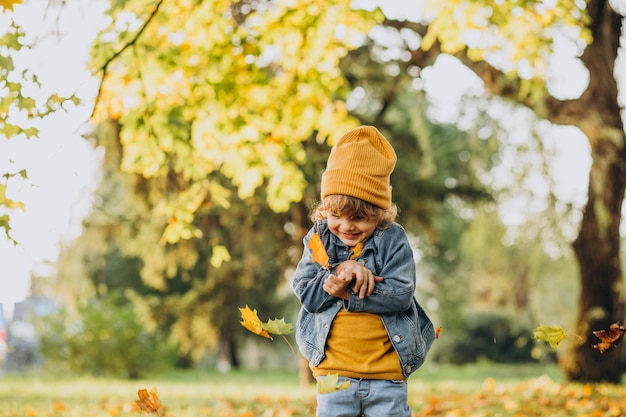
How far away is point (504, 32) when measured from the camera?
6.33 metres

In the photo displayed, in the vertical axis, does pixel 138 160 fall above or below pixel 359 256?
above

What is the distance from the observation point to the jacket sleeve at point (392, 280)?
242 cm

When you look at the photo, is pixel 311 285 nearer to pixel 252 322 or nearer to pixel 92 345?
pixel 252 322

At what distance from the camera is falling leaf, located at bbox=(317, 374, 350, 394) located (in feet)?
7.60

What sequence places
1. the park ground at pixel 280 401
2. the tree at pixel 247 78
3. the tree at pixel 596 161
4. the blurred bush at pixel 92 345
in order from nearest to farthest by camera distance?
1. the tree at pixel 247 78
2. the park ground at pixel 280 401
3. the tree at pixel 596 161
4. the blurred bush at pixel 92 345

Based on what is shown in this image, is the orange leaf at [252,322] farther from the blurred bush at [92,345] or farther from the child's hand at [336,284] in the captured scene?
the blurred bush at [92,345]

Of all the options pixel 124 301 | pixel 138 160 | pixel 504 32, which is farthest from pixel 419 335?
pixel 124 301

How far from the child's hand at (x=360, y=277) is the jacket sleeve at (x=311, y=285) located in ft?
0.27

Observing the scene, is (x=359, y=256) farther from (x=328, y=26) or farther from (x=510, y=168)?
(x=510, y=168)

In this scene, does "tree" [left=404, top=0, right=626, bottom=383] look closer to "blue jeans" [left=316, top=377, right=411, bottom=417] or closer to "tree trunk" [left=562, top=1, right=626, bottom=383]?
"tree trunk" [left=562, top=1, right=626, bottom=383]

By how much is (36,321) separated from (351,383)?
5867 mm

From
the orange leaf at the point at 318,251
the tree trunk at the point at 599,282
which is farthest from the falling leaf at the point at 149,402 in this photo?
the tree trunk at the point at 599,282

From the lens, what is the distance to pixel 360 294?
7.85ft

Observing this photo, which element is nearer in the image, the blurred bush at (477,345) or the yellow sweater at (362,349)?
the yellow sweater at (362,349)
